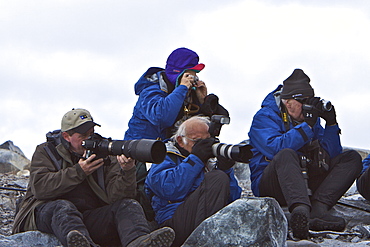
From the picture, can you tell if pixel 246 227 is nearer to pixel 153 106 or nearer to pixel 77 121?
pixel 77 121

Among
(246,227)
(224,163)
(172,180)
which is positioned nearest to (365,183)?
(224,163)

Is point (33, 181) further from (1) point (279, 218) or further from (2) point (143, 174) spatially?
(1) point (279, 218)

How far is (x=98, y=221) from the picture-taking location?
5352 millimetres

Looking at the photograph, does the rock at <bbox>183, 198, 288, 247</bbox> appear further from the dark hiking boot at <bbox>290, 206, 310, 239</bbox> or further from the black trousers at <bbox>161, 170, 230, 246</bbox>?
the dark hiking boot at <bbox>290, 206, 310, 239</bbox>

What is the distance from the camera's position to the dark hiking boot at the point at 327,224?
630 centimetres

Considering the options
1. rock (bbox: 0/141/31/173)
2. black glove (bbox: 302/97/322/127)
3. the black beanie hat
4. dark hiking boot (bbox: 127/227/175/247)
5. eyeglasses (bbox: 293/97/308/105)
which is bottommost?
dark hiking boot (bbox: 127/227/175/247)

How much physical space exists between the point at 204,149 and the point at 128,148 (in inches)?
29.6

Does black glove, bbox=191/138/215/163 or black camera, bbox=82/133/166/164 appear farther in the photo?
black glove, bbox=191/138/215/163

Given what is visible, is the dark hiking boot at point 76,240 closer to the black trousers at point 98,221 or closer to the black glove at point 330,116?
the black trousers at point 98,221

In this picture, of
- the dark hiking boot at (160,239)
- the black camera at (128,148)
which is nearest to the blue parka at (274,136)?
the black camera at (128,148)

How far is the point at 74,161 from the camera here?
18.2 ft

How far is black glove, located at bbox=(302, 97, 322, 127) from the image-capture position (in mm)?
6316

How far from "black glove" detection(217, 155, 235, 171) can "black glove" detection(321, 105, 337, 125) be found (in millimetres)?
1605

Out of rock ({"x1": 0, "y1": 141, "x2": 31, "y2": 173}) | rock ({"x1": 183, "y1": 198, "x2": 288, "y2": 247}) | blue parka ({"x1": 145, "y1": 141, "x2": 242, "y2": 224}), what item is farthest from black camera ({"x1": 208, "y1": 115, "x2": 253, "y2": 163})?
rock ({"x1": 0, "y1": 141, "x2": 31, "y2": 173})
